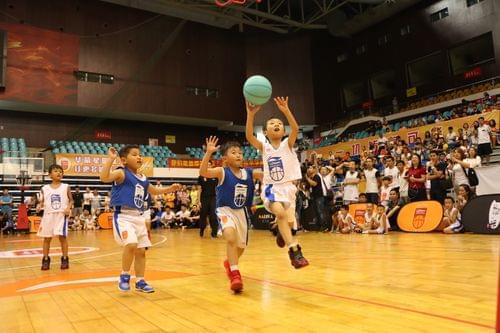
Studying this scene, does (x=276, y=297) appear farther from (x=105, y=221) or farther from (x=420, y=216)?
(x=105, y=221)

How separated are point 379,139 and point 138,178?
16.5 m

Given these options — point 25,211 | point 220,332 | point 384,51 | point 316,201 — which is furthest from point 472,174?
point 384,51

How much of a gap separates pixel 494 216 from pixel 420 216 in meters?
1.95

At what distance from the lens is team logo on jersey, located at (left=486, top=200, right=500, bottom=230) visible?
26.7 feet

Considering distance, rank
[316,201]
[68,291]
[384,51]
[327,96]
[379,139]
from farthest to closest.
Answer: [327,96]
[384,51]
[379,139]
[316,201]
[68,291]

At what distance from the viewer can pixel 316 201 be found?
11945mm

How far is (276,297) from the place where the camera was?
3480 millimetres

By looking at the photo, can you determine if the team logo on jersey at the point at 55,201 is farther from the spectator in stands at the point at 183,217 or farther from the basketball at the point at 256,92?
the spectator in stands at the point at 183,217

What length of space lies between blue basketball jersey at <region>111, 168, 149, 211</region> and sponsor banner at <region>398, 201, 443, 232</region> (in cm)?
763

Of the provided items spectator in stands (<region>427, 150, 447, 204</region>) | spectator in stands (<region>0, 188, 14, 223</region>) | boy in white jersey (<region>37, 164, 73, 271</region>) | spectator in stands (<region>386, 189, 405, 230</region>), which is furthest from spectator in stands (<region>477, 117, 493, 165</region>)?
spectator in stands (<region>0, 188, 14, 223</region>)

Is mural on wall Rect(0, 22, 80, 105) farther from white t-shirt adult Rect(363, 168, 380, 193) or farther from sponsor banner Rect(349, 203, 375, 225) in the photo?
white t-shirt adult Rect(363, 168, 380, 193)

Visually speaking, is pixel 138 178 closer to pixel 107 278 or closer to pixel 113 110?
pixel 107 278

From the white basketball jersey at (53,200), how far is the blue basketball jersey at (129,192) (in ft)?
8.93

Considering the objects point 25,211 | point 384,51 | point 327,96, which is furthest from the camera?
point 327,96
